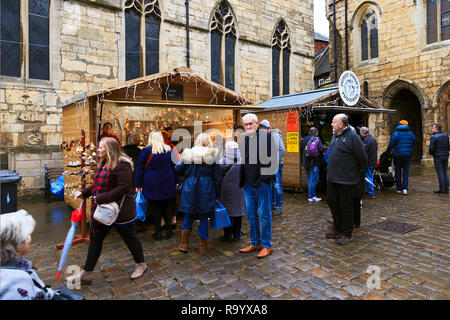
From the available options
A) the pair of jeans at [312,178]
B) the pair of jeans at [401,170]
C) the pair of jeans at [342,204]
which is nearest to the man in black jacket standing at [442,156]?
the pair of jeans at [401,170]

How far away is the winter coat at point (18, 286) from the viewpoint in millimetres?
1561

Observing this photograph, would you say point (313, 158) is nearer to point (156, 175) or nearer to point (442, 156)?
point (442, 156)

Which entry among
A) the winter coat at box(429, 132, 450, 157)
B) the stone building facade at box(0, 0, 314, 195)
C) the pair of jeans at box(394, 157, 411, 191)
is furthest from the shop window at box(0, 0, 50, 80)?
the winter coat at box(429, 132, 450, 157)

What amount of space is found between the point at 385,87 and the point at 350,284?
15723 millimetres

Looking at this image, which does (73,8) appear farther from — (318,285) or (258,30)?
(318,285)

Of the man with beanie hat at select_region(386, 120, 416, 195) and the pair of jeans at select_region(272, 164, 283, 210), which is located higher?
the man with beanie hat at select_region(386, 120, 416, 195)

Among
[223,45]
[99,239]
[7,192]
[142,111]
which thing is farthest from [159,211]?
[223,45]

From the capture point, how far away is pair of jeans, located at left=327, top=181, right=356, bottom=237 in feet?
14.5

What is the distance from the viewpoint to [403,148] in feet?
25.6

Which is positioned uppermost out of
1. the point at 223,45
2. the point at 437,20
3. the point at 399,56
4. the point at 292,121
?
the point at 437,20

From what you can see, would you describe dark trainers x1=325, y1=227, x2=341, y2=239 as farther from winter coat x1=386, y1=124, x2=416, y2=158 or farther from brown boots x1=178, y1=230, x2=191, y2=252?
winter coat x1=386, y1=124, x2=416, y2=158

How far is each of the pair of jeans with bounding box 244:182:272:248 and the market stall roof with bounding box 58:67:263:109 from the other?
8.56ft

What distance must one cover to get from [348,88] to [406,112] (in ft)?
36.3

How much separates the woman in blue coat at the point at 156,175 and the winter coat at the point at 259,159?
1434 mm
